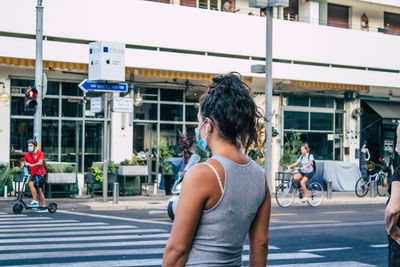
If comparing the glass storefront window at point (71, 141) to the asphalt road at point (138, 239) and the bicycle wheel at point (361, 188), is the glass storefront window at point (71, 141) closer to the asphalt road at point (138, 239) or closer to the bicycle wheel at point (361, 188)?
the asphalt road at point (138, 239)

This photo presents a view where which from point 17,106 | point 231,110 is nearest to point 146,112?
point 17,106

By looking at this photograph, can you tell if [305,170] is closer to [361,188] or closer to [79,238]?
[361,188]

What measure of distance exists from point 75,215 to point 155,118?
1010 cm

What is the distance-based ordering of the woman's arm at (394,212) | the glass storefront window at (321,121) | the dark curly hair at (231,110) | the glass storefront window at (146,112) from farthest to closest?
the glass storefront window at (321,121)
the glass storefront window at (146,112)
the woman's arm at (394,212)
the dark curly hair at (231,110)

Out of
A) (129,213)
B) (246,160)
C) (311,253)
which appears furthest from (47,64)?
(246,160)

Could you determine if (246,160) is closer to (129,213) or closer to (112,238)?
(112,238)

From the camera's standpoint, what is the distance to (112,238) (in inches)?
410

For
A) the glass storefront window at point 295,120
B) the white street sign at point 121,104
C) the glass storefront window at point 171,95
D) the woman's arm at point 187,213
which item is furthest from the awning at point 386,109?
the woman's arm at point 187,213

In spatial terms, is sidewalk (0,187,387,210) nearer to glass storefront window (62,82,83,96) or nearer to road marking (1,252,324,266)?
glass storefront window (62,82,83,96)

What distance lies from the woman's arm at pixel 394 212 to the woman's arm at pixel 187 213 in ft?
6.13

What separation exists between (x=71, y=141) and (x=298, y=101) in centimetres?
1108

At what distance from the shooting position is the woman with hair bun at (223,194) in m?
2.56

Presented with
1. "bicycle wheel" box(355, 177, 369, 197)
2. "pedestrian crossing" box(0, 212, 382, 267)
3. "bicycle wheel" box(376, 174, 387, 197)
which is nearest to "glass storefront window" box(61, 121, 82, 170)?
"pedestrian crossing" box(0, 212, 382, 267)

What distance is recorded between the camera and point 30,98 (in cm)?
1728
